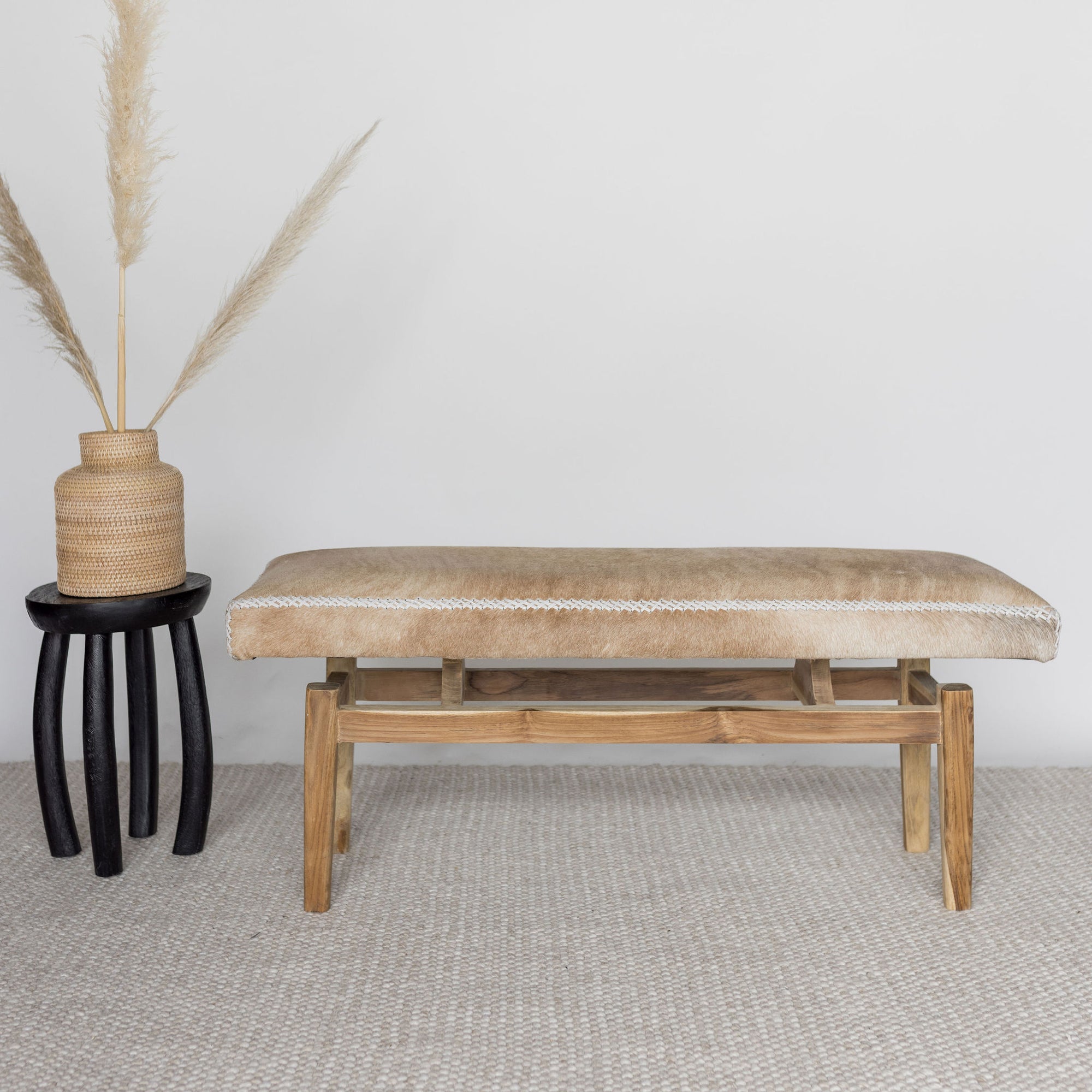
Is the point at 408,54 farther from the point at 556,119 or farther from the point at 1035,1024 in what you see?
the point at 1035,1024

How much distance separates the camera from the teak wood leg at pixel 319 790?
1342 mm

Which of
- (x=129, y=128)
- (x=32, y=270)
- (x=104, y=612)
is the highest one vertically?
(x=129, y=128)

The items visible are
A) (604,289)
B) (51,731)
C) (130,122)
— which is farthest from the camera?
(604,289)

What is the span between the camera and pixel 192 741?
5.09 feet

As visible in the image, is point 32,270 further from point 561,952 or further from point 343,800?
point 561,952

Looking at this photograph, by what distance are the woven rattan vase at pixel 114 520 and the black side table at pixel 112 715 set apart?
0.03m

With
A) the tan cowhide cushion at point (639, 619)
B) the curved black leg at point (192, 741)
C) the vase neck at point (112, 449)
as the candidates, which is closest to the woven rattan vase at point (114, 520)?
the vase neck at point (112, 449)

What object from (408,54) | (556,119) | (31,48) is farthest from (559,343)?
(31,48)

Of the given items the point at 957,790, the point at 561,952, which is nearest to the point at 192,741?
the point at 561,952

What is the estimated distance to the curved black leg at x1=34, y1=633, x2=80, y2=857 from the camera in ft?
4.92

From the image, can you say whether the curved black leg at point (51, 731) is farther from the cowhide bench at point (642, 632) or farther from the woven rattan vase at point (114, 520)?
the cowhide bench at point (642, 632)

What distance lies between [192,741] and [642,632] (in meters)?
0.69

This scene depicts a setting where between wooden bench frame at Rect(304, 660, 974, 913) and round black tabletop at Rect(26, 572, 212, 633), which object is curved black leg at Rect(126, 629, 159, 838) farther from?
wooden bench frame at Rect(304, 660, 974, 913)

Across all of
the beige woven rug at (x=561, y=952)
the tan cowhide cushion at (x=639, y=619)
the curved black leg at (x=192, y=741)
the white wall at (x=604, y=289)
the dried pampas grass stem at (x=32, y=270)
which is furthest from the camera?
the white wall at (x=604, y=289)
